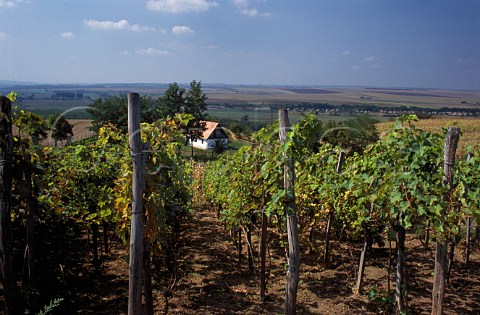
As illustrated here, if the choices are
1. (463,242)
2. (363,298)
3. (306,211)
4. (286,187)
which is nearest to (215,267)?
(306,211)

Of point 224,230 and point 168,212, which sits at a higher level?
point 168,212

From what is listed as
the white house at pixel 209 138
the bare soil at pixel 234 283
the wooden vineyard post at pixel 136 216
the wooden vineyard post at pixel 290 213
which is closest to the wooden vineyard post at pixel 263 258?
the bare soil at pixel 234 283

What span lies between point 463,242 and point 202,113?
36.5 metres

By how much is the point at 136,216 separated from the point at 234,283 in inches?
142

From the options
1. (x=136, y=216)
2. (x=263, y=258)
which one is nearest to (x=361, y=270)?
(x=263, y=258)

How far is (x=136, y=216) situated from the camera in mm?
3006

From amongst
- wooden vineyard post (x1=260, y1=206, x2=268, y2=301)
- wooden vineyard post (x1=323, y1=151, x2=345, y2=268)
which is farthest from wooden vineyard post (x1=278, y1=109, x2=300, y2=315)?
wooden vineyard post (x1=323, y1=151, x2=345, y2=268)

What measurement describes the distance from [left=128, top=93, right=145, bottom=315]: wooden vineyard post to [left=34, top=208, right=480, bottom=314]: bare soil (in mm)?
1481

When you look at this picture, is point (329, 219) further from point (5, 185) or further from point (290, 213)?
point (5, 185)

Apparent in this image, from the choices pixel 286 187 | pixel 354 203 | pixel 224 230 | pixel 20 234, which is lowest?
pixel 224 230

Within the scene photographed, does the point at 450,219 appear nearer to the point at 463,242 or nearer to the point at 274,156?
the point at 274,156

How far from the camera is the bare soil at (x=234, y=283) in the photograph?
16.8 feet

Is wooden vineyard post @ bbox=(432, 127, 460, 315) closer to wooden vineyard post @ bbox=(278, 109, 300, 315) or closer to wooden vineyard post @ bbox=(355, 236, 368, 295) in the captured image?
wooden vineyard post @ bbox=(278, 109, 300, 315)

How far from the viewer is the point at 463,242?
7.61m
